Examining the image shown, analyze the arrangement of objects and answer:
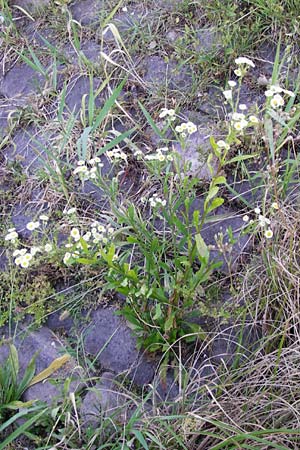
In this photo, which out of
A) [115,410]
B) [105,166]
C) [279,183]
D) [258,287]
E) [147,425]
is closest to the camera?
[147,425]

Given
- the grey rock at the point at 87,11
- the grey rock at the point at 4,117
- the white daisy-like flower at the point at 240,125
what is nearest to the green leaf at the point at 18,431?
the white daisy-like flower at the point at 240,125

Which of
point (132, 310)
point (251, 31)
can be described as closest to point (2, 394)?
point (132, 310)

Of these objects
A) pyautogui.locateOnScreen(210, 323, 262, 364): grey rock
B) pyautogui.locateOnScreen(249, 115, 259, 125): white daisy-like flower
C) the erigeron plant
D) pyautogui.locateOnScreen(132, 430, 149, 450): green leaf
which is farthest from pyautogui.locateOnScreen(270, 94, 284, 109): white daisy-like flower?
pyautogui.locateOnScreen(132, 430, 149, 450): green leaf

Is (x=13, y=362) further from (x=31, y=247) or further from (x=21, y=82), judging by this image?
(x=21, y=82)

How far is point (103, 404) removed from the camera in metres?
1.82

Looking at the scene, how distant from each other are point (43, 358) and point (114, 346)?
0.25 m

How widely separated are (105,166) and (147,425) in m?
1.14

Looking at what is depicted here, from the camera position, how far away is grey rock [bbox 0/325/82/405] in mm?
1881

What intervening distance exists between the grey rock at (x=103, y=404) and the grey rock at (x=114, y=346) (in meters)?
0.07

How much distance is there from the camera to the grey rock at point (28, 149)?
2.44 m

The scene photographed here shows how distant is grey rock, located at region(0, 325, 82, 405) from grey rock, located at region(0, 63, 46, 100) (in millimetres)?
1147

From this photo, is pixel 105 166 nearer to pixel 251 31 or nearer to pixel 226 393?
pixel 251 31

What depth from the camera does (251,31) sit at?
2.50 metres

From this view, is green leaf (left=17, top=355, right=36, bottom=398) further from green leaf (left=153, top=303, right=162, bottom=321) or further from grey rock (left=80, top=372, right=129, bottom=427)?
green leaf (left=153, top=303, right=162, bottom=321)
